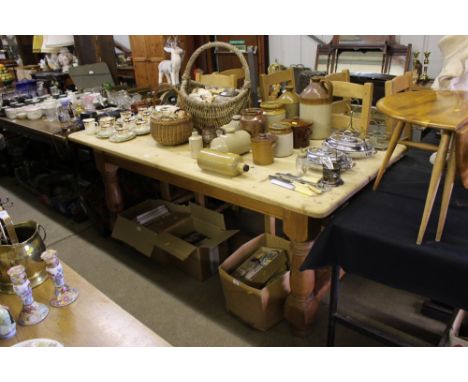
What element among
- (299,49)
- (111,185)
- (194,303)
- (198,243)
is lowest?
(194,303)

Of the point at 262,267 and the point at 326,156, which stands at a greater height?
the point at 326,156

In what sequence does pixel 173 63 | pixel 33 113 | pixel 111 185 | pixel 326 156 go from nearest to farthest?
pixel 326 156 < pixel 111 185 < pixel 33 113 < pixel 173 63

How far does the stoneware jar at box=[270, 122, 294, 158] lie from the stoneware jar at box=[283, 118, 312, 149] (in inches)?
2.3

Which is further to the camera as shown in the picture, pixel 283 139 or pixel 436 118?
pixel 283 139

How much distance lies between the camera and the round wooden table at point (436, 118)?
3.42 ft

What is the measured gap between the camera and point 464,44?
143 cm

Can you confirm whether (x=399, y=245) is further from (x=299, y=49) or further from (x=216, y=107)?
(x=299, y=49)

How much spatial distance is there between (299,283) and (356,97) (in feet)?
2.72

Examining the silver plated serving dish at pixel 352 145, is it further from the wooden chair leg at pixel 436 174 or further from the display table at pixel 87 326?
the display table at pixel 87 326

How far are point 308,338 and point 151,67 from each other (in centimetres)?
421

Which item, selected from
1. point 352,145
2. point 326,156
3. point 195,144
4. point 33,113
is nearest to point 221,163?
point 195,144

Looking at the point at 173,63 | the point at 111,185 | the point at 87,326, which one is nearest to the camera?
the point at 87,326

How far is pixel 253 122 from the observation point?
1.76 metres

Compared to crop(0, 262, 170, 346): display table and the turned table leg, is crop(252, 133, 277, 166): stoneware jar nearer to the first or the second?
crop(0, 262, 170, 346): display table
